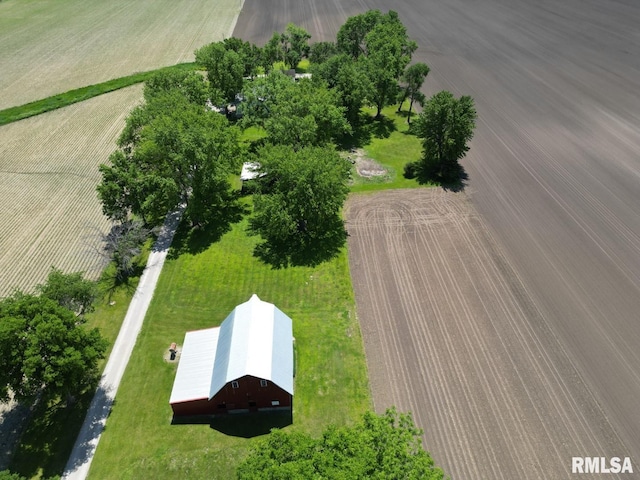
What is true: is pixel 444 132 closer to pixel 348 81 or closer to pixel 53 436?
pixel 348 81

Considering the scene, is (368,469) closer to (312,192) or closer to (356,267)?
(356,267)

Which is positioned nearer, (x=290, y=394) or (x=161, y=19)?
(x=290, y=394)

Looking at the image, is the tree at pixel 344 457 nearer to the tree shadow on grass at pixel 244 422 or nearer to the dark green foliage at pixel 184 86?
the tree shadow on grass at pixel 244 422

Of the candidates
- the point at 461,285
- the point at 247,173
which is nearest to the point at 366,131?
the point at 247,173

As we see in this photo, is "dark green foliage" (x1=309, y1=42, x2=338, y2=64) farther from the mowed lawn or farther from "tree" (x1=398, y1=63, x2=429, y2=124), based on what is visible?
the mowed lawn

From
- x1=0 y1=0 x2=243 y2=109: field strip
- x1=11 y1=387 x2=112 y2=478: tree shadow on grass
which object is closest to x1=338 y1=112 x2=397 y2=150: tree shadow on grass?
x1=11 y1=387 x2=112 y2=478: tree shadow on grass

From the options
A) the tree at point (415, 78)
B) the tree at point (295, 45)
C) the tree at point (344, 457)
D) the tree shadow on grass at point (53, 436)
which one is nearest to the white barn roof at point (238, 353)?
the tree shadow on grass at point (53, 436)

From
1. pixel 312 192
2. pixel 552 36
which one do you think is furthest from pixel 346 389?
pixel 552 36
